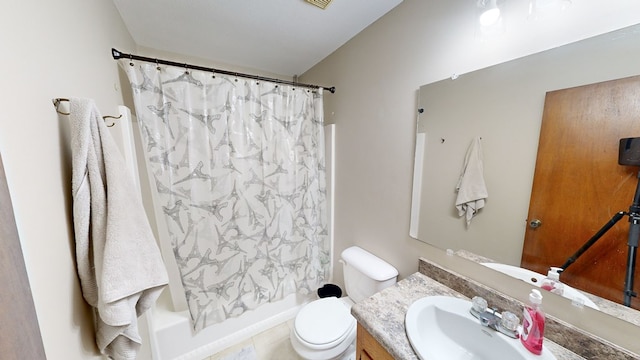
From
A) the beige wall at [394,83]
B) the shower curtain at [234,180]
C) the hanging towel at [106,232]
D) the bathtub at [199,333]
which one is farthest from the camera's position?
the bathtub at [199,333]

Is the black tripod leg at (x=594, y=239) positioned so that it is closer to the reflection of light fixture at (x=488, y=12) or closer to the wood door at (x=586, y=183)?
the wood door at (x=586, y=183)

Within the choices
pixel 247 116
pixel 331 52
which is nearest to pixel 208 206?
pixel 247 116

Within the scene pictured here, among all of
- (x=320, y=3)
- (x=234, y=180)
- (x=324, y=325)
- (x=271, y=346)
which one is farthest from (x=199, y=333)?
(x=320, y=3)

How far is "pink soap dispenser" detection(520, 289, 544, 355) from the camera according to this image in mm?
712

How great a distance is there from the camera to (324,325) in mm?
1296

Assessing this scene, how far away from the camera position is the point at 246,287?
1673 mm

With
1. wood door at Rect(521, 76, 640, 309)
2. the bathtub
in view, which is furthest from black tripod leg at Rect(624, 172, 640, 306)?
the bathtub

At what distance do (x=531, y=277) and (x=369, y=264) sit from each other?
801mm

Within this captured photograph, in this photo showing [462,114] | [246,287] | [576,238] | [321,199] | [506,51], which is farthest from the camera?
[321,199]

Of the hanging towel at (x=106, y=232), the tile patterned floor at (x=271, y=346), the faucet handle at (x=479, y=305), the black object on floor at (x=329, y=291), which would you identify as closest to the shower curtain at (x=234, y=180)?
the black object on floor at (x=329, y=291)

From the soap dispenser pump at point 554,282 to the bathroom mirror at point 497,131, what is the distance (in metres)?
0.09

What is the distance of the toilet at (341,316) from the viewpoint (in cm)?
120

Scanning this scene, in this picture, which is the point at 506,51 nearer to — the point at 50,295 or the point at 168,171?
the point at 50,295

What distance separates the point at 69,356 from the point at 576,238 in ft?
5.11
